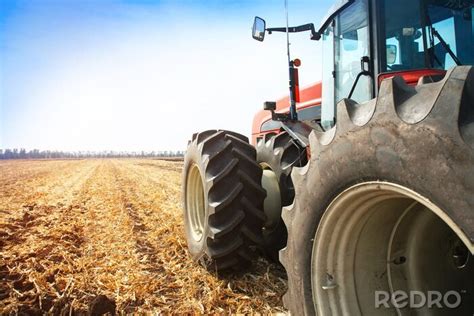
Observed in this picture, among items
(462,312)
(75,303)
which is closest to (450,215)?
(462,312)

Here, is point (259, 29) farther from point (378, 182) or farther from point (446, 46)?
point (378, 182)

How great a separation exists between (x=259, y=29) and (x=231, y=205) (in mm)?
2060

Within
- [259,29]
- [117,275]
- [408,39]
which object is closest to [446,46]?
[408,39]

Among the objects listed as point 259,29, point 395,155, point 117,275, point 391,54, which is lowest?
point 117,275

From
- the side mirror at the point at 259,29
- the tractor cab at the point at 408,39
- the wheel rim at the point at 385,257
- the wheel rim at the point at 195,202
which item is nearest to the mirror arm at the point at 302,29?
the side mirror at the point at 259,29

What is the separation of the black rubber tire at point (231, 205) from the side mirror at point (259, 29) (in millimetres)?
1370

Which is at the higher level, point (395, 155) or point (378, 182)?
point (395, 155)

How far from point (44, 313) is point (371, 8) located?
10.9 feet

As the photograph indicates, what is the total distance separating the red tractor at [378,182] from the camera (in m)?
1.26

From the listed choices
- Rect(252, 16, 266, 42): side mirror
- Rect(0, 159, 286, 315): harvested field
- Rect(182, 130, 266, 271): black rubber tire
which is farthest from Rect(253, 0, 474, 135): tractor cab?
Rect(0, 159, 286, 315): harvested field

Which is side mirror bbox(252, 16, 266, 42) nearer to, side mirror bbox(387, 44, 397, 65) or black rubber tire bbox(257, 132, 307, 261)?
black rubber tire bbox(257, 132, 307, 261)

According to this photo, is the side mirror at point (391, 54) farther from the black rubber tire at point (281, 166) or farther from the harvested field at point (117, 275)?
the harvested field at point (117, 275)

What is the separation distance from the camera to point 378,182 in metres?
1.50

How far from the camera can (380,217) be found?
5.74 feet
